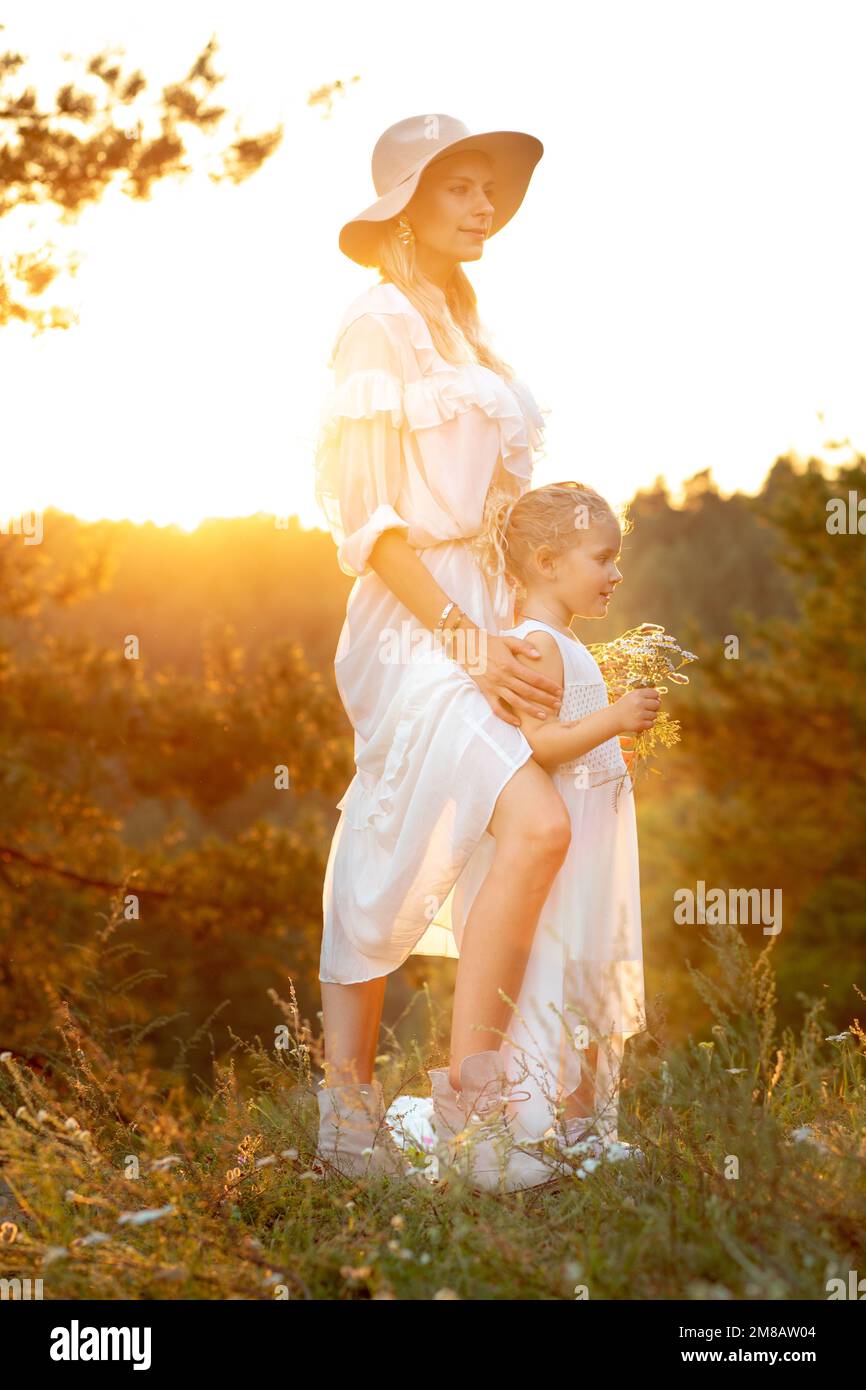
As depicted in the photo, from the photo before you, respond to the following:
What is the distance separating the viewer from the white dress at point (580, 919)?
9.27 ft

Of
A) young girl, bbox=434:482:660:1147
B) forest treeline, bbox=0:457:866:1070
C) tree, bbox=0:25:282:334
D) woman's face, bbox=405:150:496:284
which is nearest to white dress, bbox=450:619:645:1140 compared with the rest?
young girl, bbox=434:482:660:1147

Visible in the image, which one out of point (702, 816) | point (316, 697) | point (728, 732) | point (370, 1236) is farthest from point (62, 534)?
point (702, 816)

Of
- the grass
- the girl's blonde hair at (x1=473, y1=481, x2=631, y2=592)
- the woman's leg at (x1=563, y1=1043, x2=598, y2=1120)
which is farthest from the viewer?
the girl's blonde hair at (x1=473, y1=481, x2=631, y2=592)

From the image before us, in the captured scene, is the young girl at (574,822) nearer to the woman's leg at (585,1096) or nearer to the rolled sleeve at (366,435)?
the woman's leg at (585,1096)

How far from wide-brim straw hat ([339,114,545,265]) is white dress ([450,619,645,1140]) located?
98 cm

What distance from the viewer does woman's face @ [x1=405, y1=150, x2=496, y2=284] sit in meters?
3.15

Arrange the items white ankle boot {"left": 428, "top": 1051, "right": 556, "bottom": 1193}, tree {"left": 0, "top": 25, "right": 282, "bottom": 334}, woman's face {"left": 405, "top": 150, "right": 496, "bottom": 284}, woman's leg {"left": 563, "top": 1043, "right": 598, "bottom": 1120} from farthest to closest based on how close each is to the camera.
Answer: tree {"left": 0, "top": 25, "right": 282, "bottom": 334}
woman's face {"left": 405, "top": 150, "right": 496, "bottom": 284}
woman's leg {"left": 563, "top": 1043, "right": 598, "bottom": 1120}
white ankle boot {"left": 428, "top": 1051, "right": 556, "bottom": 1193}

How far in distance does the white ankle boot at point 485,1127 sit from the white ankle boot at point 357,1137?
12 cm

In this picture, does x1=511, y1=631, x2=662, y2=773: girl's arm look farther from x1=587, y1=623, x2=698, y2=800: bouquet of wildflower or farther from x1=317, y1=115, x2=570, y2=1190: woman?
x1=587, y1=623, x2=698, y2=800: bouquet of wildflower

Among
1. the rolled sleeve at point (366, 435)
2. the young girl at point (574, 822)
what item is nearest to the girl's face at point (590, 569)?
the young girl at point (574, 822)

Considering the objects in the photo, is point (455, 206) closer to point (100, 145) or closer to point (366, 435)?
point (366, 435)

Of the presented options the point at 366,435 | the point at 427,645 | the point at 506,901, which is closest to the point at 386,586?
the point at 427,645
